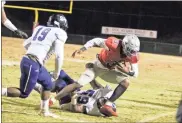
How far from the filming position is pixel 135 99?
10.5 m

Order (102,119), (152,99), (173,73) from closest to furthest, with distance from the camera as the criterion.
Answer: (102,119) < (152,99) < (173,73)

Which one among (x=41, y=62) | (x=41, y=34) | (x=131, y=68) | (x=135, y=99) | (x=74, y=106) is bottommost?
(x=135, y=99)

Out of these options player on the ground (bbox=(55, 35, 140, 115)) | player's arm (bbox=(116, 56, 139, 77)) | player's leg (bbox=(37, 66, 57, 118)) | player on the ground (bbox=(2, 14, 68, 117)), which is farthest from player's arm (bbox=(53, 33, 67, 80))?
Answer: player's arm (bbox=(116, 56, 139, 77))

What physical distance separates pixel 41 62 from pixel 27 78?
311 millimetres

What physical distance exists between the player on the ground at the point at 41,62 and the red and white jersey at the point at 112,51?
791mm

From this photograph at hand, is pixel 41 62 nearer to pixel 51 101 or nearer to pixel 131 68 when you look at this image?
pixel 51 101

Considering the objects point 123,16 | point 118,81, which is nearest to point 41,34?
point 118,81

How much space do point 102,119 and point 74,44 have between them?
60.9 feet

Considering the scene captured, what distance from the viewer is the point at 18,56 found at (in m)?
18.8

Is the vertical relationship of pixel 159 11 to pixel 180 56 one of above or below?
above

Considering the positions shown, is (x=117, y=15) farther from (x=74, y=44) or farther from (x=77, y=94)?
(x=77, y=94)

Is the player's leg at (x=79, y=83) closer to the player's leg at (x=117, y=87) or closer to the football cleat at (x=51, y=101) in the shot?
the football cleat at (x=51, y=101)

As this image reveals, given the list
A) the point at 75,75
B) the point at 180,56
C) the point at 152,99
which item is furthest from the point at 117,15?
the point at 152,99

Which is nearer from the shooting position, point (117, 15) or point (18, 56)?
point (18, 56)
